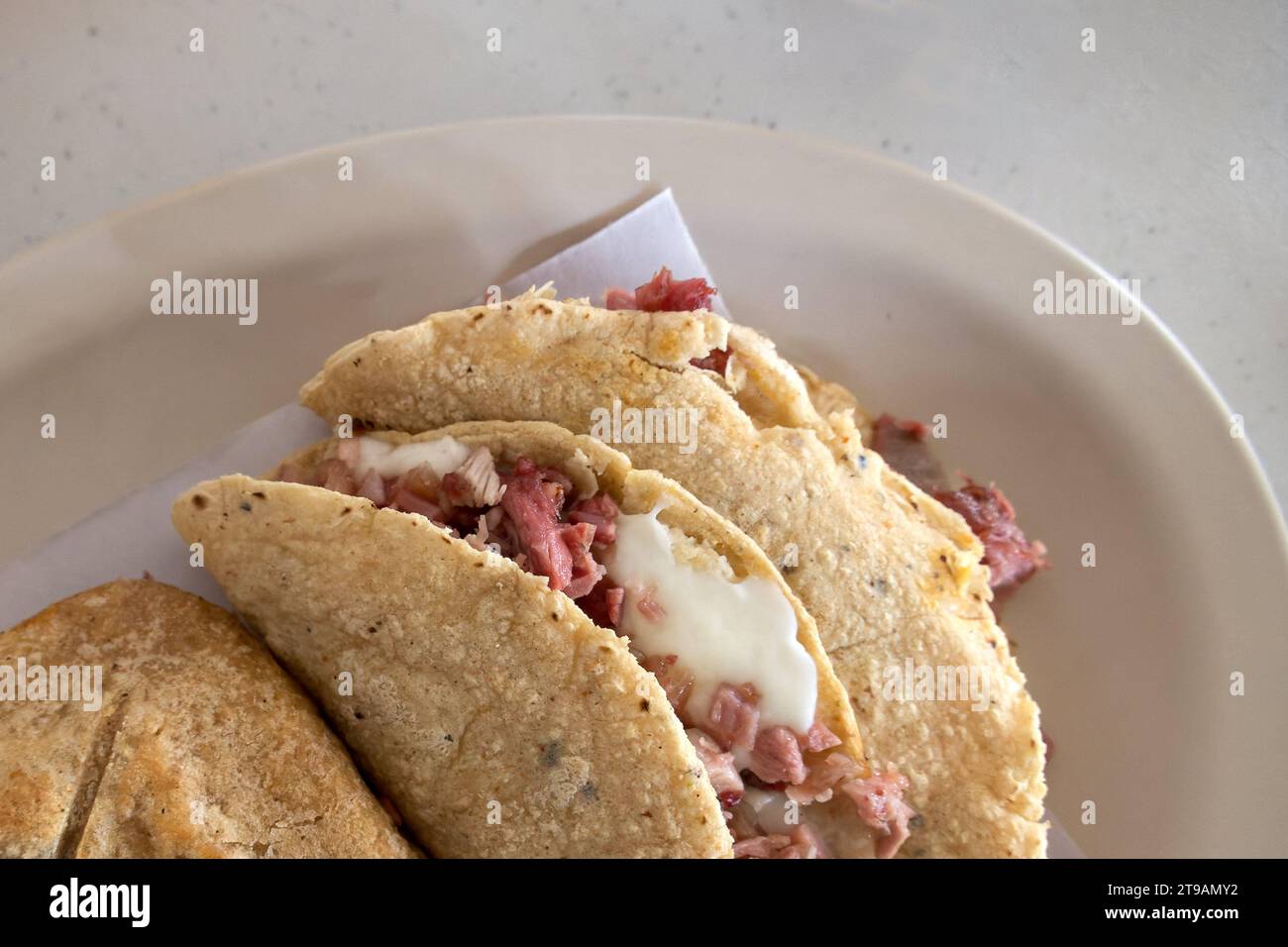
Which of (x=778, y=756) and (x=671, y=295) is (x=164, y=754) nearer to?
(x=778, y=756)

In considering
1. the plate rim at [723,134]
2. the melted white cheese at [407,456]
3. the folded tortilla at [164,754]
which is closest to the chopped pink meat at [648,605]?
the melted white cheese at [407,456]

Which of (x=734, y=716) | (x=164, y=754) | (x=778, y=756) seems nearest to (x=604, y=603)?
(x=734, y=716)

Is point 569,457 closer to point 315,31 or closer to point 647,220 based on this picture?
point 647,220

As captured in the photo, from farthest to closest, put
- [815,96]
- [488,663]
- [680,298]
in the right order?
1. [815,96]
2. [680,298]
3. [488,663]

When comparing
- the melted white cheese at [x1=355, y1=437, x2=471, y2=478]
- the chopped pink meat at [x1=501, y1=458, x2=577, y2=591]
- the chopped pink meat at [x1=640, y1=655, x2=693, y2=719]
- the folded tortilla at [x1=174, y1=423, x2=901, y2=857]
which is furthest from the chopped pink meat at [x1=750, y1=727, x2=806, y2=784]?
the melted white cheese at [x1=355, y1=437, x2=471, y2=478]

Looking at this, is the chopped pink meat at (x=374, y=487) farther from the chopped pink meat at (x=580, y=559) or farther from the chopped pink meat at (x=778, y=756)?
the chopped pink meat at (x=778, y=756)

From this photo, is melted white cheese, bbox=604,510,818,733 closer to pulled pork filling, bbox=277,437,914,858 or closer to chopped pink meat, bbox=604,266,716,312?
pulled pork filling, bbox=277,437,914,858
